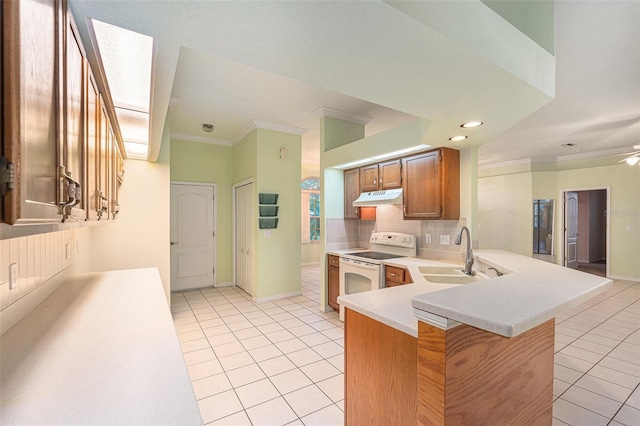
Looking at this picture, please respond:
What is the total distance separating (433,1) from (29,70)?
1.31 m

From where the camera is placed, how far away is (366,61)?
4.51ft

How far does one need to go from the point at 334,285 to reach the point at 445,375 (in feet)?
9.48

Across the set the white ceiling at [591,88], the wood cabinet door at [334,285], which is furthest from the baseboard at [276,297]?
the white ceiling at [591,88]

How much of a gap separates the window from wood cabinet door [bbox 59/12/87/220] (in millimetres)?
6763

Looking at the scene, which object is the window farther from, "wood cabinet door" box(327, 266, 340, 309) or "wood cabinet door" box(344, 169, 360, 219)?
"wood cabinet door" box(327, 266, 340, 309)

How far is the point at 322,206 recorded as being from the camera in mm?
4125

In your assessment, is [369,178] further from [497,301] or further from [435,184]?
[497,301]

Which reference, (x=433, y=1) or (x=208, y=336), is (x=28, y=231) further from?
(x=208, y=336)

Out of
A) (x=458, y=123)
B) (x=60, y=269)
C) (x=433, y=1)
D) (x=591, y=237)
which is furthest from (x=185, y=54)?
(x=591, y=237)

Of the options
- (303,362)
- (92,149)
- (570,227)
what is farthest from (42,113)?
(570,227)

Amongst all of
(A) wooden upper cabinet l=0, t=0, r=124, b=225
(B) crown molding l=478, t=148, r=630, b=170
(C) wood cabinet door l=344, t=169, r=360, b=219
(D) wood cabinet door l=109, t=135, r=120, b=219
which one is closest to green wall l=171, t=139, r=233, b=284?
(C) wood cabinet door l=344, t=169, r=360, b=219

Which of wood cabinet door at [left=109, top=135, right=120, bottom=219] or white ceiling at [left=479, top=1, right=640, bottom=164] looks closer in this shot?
wood cabinet door at [left=109, top=135, right=120, bottom=219]

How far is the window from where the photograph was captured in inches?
310

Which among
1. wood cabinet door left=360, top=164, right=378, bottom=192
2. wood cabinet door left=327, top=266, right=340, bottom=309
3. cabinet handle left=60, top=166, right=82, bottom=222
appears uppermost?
wood cabinet door left=360, top=164, right=378, bottom=192
